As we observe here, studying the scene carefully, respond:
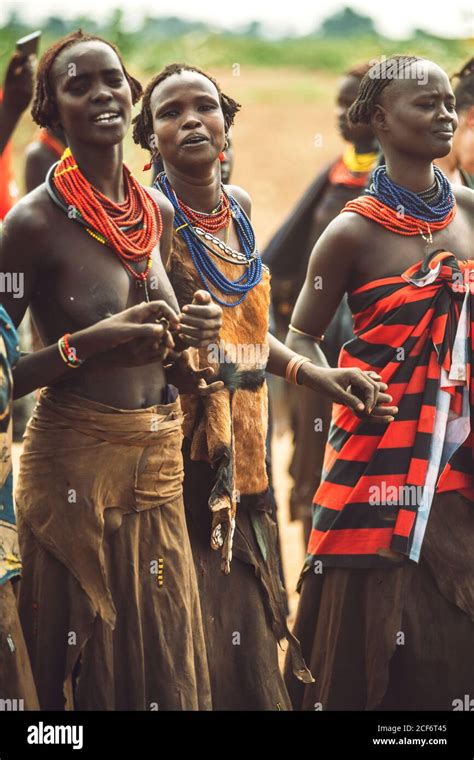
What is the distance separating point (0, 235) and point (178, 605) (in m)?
1.21

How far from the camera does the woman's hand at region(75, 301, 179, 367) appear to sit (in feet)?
12.4

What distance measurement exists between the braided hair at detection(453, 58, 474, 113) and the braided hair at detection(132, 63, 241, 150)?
1.84m

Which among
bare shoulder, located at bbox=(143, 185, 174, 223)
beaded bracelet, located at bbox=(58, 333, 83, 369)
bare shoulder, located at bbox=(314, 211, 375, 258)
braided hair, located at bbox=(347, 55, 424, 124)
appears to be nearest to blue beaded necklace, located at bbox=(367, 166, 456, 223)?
bare shoulder, located at bbox=(314, 211, 375, 258)

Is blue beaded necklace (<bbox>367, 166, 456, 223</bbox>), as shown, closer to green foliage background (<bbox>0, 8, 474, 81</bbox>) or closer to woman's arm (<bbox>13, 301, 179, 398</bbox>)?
woman's arm (<bbox>13, 301, 179, 398</bbox>)

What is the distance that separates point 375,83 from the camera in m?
4.86

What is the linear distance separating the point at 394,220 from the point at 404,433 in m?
0.73

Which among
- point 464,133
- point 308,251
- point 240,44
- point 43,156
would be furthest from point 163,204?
point 240,44

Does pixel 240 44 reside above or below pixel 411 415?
above

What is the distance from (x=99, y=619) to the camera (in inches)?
159

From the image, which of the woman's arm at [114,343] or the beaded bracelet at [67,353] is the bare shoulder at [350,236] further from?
the beaded bracelet at [67,353]

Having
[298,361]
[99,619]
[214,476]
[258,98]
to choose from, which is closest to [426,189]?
[298,361]

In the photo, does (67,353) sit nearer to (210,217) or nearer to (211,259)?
(211,259)

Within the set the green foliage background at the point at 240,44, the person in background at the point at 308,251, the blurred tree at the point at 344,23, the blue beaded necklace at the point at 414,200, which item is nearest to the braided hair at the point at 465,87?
the person in background at the point at 308,251
